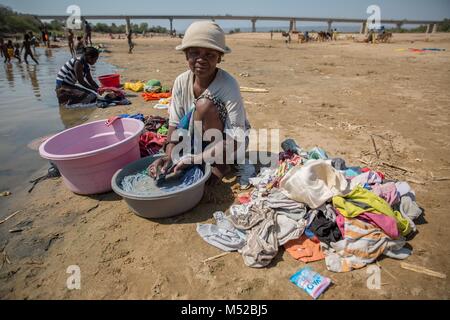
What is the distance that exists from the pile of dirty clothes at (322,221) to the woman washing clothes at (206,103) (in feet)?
2.06

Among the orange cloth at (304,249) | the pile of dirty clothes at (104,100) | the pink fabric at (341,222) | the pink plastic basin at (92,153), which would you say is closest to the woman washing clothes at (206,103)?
the pink plastic basin at (92,153)

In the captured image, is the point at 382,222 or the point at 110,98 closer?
the point at 382,222

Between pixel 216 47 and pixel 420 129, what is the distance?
12.7 ft

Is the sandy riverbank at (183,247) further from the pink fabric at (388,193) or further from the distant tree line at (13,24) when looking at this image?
the distant tree line at (13,24)

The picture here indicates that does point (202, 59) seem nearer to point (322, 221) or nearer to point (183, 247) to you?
point (183, 247)

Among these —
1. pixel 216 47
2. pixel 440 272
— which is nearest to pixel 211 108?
pixel 216 47

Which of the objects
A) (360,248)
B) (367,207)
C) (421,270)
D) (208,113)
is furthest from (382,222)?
(208,113)

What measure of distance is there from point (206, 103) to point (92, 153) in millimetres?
1129

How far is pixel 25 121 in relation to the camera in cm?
528

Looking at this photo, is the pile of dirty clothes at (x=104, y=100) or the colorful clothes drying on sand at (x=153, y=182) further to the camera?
the pile of dirty clothes at (x=104, y=100)

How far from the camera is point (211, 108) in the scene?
264cm

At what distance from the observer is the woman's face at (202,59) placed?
247cm

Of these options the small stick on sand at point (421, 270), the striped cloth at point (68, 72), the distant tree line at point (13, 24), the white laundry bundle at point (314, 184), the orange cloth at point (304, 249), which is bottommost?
the small stick on sand at point (421, 270)

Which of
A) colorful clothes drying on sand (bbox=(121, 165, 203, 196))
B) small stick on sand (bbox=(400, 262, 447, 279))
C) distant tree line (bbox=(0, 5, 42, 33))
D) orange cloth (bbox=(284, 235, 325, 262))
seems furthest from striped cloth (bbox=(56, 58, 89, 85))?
distant tree line (bbox=(0, 5, 42, 33))
